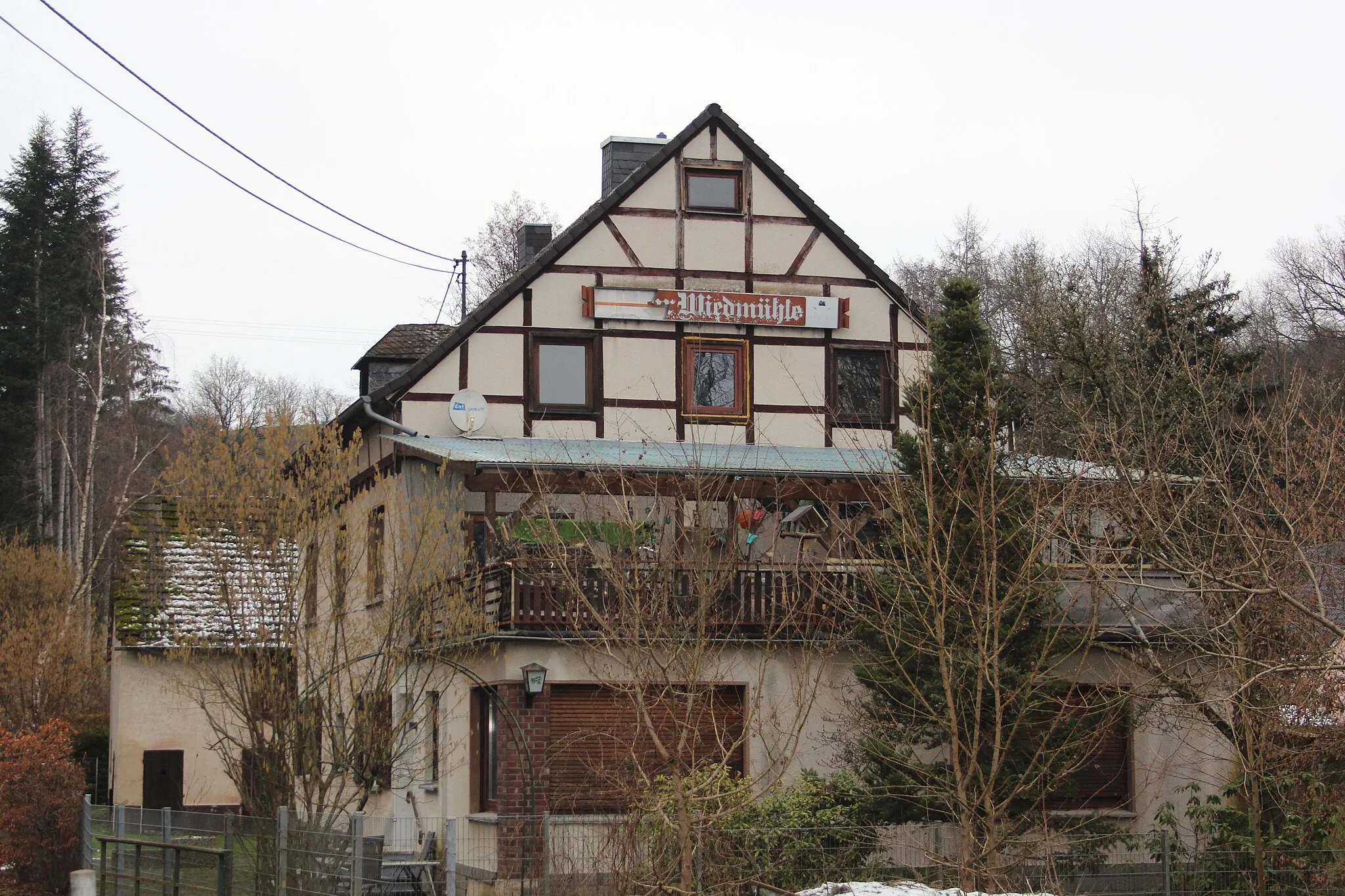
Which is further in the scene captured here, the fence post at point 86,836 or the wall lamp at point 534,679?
the fence post at point 86,836

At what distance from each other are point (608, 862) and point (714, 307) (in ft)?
31.5

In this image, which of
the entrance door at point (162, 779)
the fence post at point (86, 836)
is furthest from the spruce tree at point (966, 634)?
the entrance door at point (162, 779)

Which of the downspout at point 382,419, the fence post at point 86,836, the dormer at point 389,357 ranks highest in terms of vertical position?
the dormer at point 389,357

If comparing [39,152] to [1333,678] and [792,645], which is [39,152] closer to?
[792,645]

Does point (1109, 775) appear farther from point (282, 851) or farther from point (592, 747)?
point (282, 851)

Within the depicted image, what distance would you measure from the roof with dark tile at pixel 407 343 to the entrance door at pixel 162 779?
8.93 m

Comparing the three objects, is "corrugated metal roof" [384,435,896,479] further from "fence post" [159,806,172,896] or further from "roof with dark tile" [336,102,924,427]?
"fence post" [159,806,172,896]

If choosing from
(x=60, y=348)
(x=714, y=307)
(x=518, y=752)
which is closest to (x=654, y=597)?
(x=518, y=752)

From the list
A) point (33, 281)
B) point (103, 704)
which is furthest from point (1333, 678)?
point (33, 281)

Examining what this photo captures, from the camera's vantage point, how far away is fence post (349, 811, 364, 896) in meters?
14.4

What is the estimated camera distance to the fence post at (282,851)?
1519cm

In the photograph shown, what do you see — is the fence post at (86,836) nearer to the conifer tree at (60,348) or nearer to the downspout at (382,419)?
the downspout at (382,419)

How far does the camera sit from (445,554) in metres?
17.9

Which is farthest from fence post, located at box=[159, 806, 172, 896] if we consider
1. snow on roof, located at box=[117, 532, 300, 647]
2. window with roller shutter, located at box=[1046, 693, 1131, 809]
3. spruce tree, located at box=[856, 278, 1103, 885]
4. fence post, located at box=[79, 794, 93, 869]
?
window with roller shutter, located at box=[1046, 693, 1131, 809]
